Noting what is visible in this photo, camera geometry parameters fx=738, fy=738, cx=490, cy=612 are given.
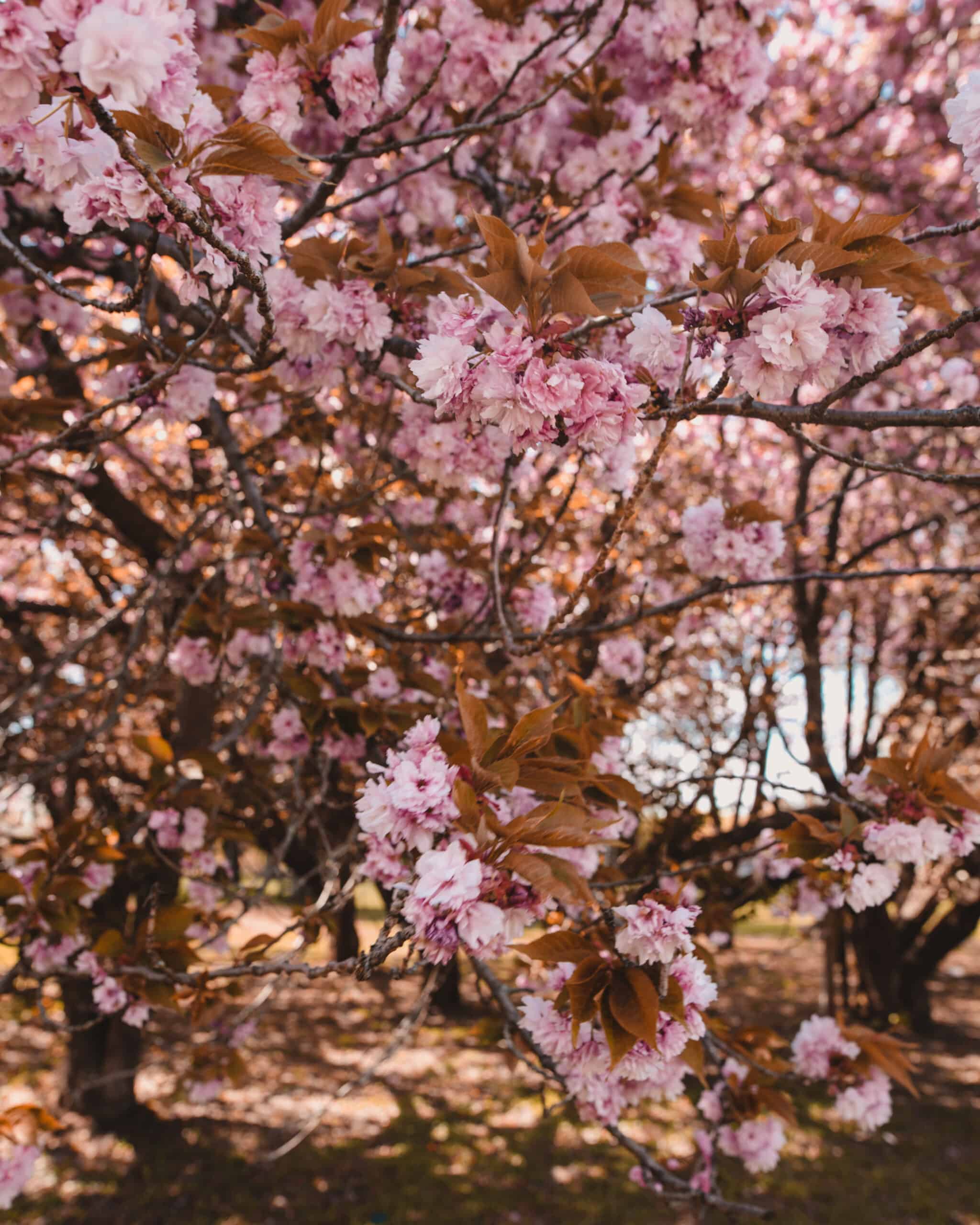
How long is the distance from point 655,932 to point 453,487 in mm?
1301

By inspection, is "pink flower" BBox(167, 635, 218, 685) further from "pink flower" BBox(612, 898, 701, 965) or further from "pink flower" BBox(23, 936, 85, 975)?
"pink flower" BBox(612, 898, 701, 965)

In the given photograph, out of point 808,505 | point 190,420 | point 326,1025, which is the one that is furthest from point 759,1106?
point 326,1025

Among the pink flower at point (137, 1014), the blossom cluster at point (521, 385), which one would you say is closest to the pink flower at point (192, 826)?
the pink flower at point (137, 1014)

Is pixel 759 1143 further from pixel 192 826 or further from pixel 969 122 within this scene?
pixel 969 122

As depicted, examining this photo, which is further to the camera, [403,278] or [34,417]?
[34,417]

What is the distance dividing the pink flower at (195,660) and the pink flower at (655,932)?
2.11 metres

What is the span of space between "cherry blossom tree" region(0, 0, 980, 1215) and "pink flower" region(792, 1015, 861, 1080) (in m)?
0.01

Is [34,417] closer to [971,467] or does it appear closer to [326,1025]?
[971,467]

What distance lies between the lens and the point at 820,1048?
2.26 metres

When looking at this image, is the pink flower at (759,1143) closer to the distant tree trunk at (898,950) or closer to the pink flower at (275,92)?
the pink flower at (275,92)

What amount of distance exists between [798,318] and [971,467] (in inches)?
202

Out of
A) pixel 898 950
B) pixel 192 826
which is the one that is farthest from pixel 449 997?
pixel 192 826

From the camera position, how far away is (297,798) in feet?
7.63

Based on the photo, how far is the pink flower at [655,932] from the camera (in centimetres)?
118
